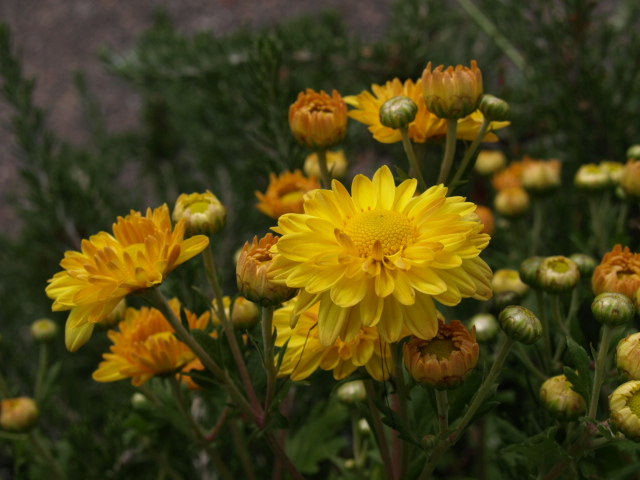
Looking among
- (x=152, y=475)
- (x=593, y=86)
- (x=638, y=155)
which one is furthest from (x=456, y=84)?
(x=152, y=475)

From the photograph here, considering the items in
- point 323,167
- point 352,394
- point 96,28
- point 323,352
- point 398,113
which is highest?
point 398,113

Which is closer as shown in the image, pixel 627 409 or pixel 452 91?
pixel 627 409

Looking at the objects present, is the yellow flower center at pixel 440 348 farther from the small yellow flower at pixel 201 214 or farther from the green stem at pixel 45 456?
the green stem at pixel 45 456

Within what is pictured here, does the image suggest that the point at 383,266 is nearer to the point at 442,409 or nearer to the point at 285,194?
the point at 442,409

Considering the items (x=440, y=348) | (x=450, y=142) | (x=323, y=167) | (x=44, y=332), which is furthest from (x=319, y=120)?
(x=44, y=332)

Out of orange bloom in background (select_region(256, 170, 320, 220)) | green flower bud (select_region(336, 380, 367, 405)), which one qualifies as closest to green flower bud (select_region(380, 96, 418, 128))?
orange bloom in background (select_region(256, 170, 320, 220))

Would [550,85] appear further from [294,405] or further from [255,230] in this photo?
[294,405]
